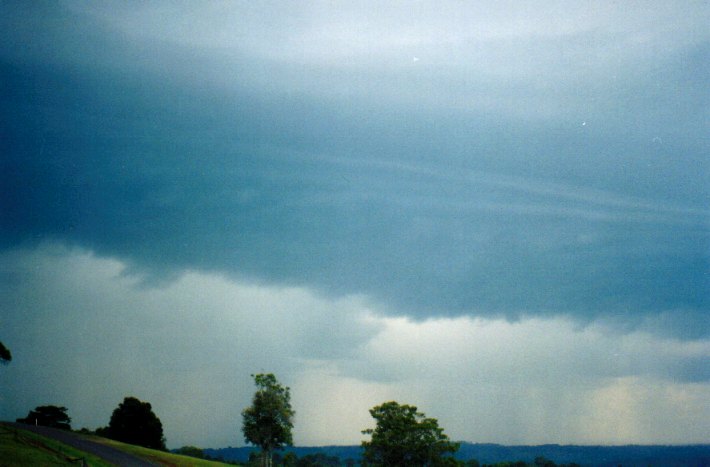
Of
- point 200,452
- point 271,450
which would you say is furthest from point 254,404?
point 200,452

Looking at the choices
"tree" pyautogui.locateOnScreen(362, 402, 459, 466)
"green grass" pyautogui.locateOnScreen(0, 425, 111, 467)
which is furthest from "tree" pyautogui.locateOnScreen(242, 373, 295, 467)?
"green grass" pyautogui.locateOnScreen(0, 425, 111, 467)

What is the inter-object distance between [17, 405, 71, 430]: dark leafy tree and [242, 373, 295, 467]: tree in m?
43.0

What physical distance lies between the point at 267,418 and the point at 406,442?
21322 millimetres

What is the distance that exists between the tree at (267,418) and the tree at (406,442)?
42.3 feet

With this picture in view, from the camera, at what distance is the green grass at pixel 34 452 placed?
4000 cm

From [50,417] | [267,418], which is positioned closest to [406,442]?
[267,418]

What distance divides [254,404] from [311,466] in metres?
103

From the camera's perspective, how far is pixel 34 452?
4366cm

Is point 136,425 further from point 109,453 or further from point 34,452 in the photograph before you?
point 34,452

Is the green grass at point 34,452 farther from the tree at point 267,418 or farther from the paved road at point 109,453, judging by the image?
the tree at point 267,418

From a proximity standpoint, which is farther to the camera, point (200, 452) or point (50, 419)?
point (200, 452)

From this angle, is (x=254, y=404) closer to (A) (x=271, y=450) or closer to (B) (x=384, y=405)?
(A) (x=271, y=450)

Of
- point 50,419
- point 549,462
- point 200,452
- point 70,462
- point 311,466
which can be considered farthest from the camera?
point 549,462

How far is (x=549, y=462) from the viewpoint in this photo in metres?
199
